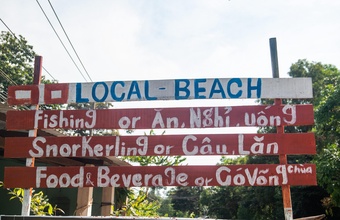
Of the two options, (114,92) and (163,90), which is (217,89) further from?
(114,92)

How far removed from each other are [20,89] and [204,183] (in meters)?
3.28

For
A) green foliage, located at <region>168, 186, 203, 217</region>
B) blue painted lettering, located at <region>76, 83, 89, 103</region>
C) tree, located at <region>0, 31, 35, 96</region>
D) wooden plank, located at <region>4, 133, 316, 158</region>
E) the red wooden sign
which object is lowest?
green foliage, located at <region>168, 186, 203, 217</region>

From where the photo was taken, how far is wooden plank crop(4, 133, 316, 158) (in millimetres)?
5355

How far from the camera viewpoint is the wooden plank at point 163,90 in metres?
5.54

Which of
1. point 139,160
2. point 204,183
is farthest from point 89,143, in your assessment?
point 139,160

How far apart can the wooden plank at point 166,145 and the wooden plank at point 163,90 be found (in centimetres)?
61

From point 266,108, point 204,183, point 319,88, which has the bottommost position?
point 204,183

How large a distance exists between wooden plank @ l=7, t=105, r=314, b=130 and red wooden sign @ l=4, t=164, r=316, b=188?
64 cm

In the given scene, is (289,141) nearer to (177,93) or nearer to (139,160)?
(177,93)

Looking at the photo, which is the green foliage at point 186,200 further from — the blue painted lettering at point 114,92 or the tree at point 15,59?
the blue painted lettering at point 114,92

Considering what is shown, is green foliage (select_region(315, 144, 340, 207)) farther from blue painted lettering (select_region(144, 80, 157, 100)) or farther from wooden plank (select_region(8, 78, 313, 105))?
blue painted lettering (select_region(144, 80, 157, 100))

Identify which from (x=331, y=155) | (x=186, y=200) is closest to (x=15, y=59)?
(x=331, y=155)

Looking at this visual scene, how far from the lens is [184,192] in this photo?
75.8 meters

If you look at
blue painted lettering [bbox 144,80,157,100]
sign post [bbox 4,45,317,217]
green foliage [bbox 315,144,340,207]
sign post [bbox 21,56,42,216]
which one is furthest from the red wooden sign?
green foliage [bbox 315,144,340,207]
